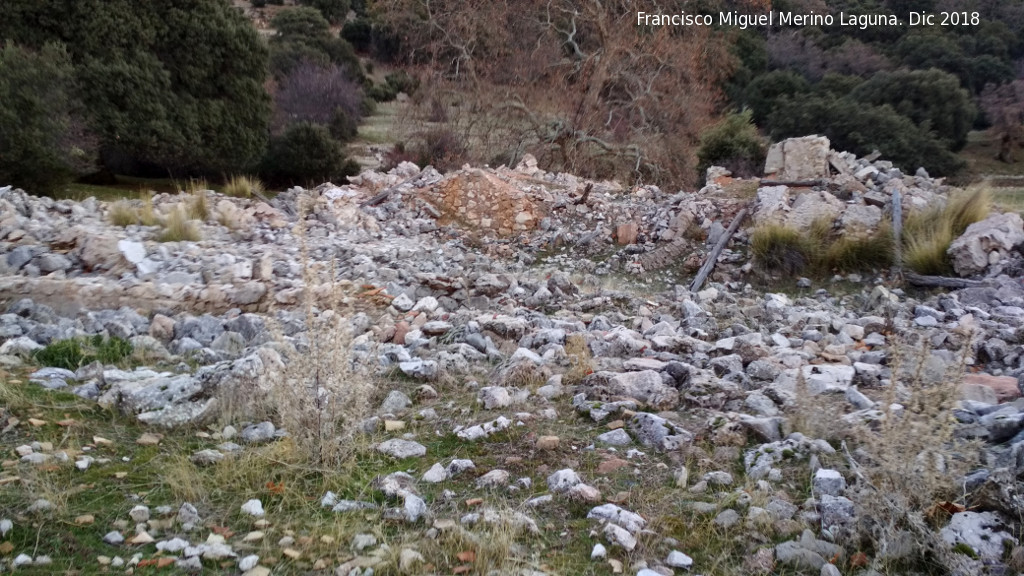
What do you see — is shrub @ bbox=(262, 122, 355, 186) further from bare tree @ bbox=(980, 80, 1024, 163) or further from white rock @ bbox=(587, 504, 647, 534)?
bare tree @ bbox=(980, 80, 1024, 163)

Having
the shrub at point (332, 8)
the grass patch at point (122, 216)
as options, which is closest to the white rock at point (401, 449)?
the grass patch at point (122, 216)

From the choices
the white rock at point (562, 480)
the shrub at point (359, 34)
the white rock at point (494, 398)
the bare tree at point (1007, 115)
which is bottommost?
the bare tree at point (1007, 115)

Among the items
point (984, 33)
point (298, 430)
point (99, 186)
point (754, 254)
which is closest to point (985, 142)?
point (984, 33)

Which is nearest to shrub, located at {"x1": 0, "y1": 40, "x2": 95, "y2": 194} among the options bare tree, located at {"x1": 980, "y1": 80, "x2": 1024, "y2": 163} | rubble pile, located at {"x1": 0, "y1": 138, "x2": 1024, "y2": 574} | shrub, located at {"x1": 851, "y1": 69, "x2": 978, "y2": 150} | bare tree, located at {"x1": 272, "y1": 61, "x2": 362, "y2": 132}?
rubble pile, located at {"x1": 0, "y1": 138, "x2": 1024, "y2": 574}

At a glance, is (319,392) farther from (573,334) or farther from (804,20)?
(804,20)

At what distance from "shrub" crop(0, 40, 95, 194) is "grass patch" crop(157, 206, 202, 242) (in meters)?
6.57

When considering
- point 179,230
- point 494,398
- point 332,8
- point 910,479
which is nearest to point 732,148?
point 179,230

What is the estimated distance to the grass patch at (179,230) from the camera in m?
7.16

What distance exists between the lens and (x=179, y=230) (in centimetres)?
730

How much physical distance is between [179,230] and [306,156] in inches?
423

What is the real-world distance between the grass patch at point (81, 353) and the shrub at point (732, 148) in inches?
513

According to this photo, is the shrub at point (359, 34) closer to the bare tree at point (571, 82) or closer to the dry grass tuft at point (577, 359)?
the bare tree at point (571, 82)

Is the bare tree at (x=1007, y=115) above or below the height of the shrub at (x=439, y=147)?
below

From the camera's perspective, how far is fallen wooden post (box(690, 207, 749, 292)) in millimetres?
7203
